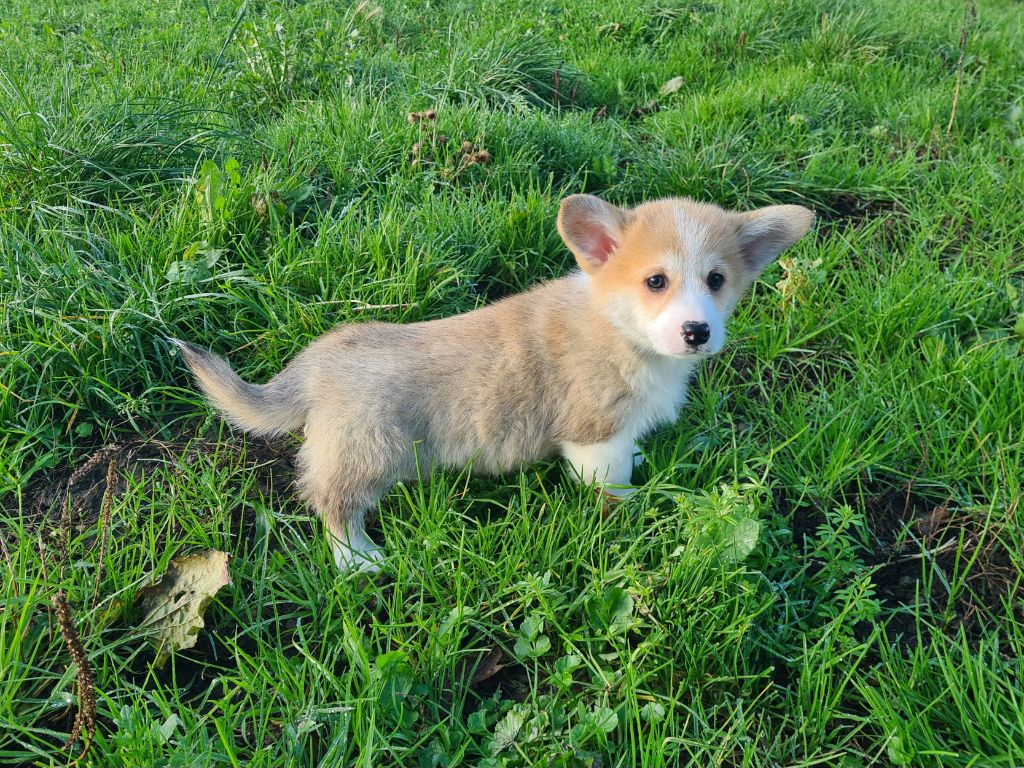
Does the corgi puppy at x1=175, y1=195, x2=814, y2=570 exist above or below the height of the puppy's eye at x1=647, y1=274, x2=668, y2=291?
below

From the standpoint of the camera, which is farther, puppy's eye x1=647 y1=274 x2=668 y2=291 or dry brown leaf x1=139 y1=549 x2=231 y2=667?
puppy's eye x1=647 y1=274 x2=668 y2=291

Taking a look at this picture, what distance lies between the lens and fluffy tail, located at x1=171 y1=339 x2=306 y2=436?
2.42 m

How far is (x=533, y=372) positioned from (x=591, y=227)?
0.53 metres

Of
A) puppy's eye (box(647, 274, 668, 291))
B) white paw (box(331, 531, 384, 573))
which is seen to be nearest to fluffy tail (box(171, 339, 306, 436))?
white paw (box(331, 531, 384, 573))

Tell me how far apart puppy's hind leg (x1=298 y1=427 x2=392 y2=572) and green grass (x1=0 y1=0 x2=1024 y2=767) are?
0.08 meters

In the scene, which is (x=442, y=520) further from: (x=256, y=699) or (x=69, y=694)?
(x=69, y=694)

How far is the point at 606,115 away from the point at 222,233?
8.48ft

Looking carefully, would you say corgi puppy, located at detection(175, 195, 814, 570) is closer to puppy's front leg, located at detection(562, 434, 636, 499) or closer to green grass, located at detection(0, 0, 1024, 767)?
puppy's front leg, located at detection(562, 434, 636, 499)

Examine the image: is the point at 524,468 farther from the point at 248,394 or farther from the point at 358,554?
the point at 248,394

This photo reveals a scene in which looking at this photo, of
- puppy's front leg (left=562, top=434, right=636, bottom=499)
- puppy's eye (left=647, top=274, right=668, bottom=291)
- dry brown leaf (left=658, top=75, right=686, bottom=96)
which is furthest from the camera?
dry brown leaf (left=658, top=75, right=686, bottom=96)

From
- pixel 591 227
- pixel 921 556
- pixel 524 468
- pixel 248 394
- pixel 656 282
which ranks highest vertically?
pixel 591 227

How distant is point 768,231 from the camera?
2.58 metres

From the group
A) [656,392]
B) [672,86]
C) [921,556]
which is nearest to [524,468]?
[656,392]

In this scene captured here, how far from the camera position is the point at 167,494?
2.41 m
